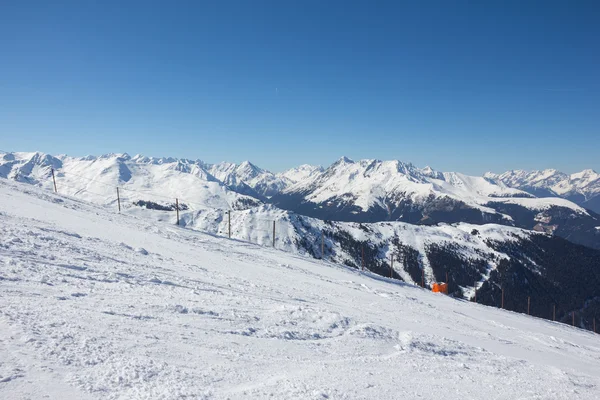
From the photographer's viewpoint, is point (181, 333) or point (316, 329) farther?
point (316, 329)

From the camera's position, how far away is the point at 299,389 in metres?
6.46

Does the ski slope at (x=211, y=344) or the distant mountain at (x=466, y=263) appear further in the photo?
the distant mountain at (x=466, y=263)

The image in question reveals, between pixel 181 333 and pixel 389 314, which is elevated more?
pixel 181 333

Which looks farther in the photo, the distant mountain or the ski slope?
the distant mountain

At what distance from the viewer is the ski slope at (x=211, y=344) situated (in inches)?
229

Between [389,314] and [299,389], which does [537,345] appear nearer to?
[389,314]

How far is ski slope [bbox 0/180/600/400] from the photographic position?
582 cm

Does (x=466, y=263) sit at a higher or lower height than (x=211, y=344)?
lower

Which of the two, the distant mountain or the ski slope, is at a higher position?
→ the ski slope

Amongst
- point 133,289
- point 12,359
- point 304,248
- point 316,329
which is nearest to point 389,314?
point 316,329

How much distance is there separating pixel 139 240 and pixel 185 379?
18985 millimetres

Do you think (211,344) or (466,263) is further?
(466,263)

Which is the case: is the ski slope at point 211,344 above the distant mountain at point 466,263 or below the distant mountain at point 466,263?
above

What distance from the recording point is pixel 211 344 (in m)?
7.72
